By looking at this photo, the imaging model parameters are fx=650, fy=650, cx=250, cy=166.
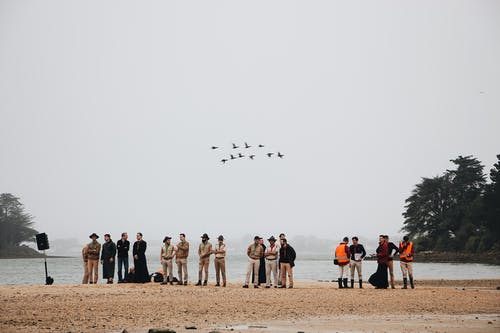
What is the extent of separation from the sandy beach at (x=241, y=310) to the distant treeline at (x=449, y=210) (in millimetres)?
73645

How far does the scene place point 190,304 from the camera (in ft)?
58.1

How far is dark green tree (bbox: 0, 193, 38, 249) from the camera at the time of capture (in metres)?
133

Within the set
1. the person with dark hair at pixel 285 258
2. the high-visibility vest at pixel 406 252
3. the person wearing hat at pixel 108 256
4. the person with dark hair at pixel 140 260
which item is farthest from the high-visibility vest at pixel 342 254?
the person wearing hat at pixel 108 256

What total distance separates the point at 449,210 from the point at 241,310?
84.3 metres

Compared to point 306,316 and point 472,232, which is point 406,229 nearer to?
point 472,232

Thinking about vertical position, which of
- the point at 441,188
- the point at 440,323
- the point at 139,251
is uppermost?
the point at 441,188

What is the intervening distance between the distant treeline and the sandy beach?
7365cm

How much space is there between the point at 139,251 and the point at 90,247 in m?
2.19

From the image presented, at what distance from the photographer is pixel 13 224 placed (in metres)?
133

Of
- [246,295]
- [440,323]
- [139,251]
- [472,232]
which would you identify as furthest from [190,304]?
[472,232]

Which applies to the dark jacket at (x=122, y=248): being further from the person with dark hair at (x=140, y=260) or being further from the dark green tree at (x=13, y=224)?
the dark green tree at (x=13, y=224)

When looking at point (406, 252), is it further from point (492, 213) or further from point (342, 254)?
point (492, 213)

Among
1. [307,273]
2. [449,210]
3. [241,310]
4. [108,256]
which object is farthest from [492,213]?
[241,310]

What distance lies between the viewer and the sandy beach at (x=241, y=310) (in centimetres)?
1338
